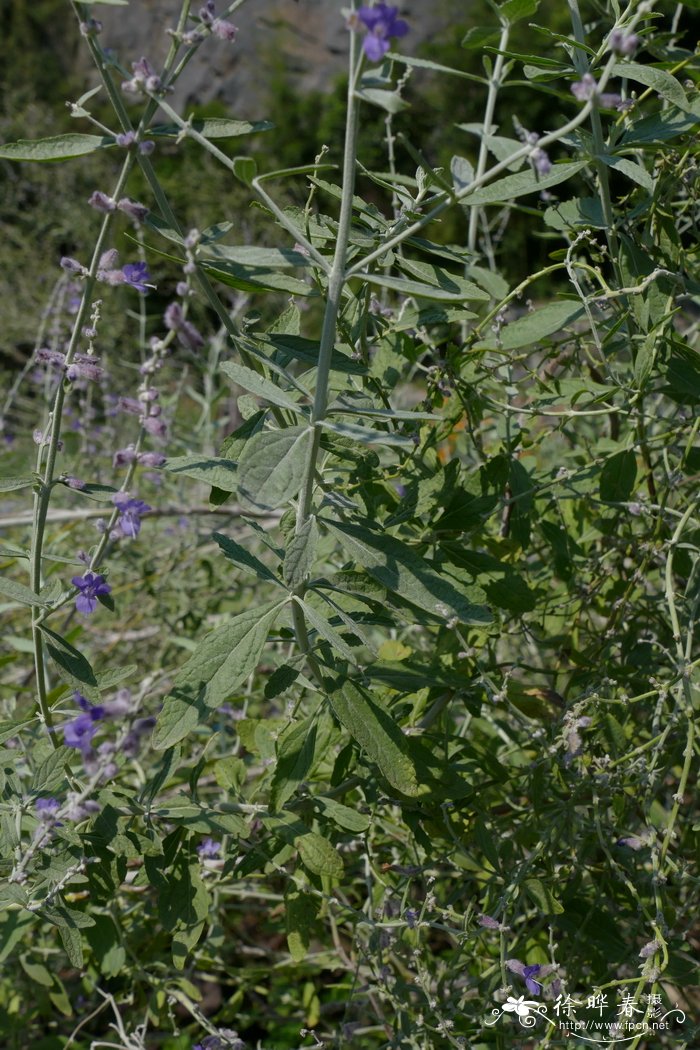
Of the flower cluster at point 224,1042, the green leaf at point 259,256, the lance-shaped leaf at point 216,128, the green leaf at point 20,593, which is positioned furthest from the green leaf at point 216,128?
the flower cluster at point 224,1042

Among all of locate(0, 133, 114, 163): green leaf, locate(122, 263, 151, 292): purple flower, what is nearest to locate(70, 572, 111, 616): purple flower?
locate(122, 263, 151, 292): purple flower

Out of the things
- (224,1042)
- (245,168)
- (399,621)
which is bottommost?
(224,1042)

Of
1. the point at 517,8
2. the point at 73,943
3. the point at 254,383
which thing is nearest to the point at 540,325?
the point at 517,8

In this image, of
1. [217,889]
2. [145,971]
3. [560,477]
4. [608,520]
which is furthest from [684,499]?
[145,971]

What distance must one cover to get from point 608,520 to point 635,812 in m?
0.47

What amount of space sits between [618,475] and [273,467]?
2.10ft

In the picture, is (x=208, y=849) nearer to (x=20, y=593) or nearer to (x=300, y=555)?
(x=20, y=593)

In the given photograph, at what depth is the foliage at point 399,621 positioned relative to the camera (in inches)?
39.9

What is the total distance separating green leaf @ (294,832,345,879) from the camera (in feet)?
3.84

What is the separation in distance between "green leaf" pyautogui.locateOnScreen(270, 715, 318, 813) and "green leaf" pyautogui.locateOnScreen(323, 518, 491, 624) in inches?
10.7

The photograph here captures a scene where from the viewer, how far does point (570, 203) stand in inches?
54.4

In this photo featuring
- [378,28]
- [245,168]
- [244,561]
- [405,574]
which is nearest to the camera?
[378,28]

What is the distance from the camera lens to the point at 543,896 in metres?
1.21

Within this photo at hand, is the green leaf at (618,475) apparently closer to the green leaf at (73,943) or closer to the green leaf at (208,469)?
the green leaf at (208,469)
